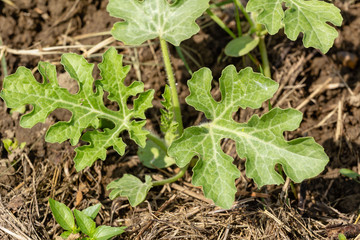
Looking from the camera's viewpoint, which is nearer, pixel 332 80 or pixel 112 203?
pixel 112 203

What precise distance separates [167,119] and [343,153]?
1.62m

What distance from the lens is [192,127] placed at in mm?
3039

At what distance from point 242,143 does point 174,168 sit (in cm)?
97

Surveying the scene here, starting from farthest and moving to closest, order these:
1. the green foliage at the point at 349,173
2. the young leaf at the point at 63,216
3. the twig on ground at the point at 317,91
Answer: the twig on ground at the point at 317,91, the green foliage at the point at 349,173, the young leaf at the point at 63,216

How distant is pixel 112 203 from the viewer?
352 cm

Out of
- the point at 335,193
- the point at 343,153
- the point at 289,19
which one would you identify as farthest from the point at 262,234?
the point at 289,19

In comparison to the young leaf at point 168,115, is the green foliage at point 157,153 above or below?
below

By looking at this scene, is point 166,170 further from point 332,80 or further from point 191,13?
point 332,80

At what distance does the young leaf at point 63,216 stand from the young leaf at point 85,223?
60mm

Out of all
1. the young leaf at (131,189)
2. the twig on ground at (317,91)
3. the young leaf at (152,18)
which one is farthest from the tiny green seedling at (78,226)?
the twig on ground at (317,91)

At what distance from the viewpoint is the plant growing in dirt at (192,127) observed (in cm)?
293

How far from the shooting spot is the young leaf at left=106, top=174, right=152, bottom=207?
315 centimetres

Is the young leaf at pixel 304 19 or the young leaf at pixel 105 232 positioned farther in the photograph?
the young leaf at pixel 304 19

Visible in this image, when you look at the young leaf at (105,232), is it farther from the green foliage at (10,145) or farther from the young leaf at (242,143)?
the green foliage at (10,145)
